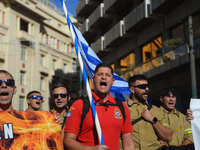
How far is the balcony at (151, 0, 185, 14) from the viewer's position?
58.2 feet

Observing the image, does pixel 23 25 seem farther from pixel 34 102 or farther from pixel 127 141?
pixel 127 141

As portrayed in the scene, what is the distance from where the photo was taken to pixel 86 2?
29.3 m

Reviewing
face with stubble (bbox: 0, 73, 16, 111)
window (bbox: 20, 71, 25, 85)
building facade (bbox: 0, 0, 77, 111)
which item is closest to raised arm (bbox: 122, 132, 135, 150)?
face with stubble (bbox: 0, 73, 16, 111)

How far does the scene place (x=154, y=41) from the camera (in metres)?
20.8

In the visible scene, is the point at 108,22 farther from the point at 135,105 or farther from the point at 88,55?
the point at 135,105

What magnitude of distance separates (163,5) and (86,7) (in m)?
13.1

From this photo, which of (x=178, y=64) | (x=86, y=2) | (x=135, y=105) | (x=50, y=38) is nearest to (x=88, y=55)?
(x=135, y=105)

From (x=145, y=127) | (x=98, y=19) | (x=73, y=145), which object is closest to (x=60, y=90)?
(x=145, y=127)

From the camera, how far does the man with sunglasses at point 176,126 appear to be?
5.07 meters

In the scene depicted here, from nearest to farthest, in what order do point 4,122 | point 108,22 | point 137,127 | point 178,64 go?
point 4,122
point 137,127
point 178,64
point 108,22

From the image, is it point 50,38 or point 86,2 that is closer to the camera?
point 86,2

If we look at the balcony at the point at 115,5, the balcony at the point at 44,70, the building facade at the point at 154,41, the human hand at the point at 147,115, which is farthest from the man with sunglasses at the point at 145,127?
the balcony at the point at 44,70

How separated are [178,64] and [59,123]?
13.5 meters

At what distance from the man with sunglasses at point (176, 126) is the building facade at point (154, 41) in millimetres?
10203
